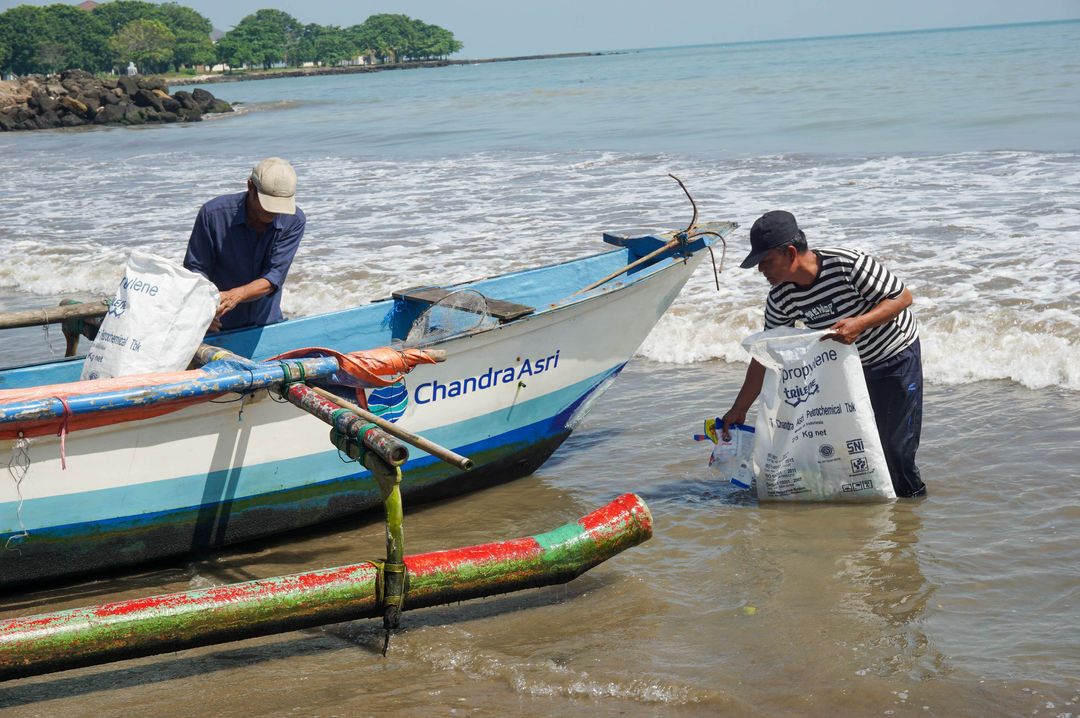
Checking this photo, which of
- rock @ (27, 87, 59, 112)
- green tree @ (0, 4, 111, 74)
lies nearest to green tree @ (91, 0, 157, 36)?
green tree @ (0, 4, 111, 74)

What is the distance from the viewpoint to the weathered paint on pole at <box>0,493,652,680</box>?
289cm

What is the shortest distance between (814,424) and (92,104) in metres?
45.5

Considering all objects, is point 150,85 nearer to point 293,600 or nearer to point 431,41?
point 293,600

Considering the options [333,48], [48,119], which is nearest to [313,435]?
A: [48,119]

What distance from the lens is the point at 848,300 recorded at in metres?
3.97

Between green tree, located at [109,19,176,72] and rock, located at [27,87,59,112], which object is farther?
green tree, located at [109,19,176,72]

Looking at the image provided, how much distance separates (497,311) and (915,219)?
7.53 metres

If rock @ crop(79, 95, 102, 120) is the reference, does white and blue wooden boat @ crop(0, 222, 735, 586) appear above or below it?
below

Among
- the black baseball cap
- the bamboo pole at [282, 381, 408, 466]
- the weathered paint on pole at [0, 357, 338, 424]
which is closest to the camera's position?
the bamboo pole at [282, 381, 408, 466]

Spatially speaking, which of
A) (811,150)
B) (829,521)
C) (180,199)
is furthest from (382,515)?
(811,150)

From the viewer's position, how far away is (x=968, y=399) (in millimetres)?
5871

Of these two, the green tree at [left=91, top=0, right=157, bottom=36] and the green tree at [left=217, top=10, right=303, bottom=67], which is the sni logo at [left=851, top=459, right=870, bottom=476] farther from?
the green tree at [left=217, top=10, right=303, bottom=67]

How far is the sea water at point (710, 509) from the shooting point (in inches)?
124

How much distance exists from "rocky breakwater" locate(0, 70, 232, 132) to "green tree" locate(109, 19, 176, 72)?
62.4 meters
